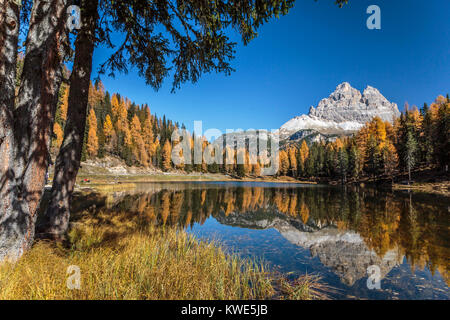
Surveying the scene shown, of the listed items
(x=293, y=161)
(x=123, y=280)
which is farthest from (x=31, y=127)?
(x=293, y=161)

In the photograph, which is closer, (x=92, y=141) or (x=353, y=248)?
(x=353, y=248)

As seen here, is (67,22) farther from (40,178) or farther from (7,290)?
(7,290)

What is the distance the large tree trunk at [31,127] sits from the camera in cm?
365

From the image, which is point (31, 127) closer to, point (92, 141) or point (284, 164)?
point (92, 141)

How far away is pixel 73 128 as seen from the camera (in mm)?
5883

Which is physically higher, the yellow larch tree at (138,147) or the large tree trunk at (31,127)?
the yellow larch tree at (138,147)

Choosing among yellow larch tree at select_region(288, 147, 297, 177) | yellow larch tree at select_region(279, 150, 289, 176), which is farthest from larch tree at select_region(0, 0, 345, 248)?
yellow larch tree at select_region(279, 150, 289, 176)

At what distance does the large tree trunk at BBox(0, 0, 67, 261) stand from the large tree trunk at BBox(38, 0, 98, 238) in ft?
5.42

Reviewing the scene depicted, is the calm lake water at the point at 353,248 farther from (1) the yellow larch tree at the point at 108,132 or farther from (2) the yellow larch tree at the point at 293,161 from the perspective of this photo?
(2) the yellow larch tree at the point at 293,161

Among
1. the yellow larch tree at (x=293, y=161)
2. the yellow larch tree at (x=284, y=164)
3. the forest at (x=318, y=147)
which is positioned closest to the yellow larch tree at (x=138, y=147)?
the forest at (x=318, y=147)

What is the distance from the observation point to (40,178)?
4238 millimetres

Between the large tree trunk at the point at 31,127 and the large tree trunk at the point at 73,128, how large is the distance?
1.65 metres

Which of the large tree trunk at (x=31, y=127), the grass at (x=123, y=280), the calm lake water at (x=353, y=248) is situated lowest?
the calm lake water at (x=353, y=248)

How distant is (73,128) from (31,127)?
81.8 inches
